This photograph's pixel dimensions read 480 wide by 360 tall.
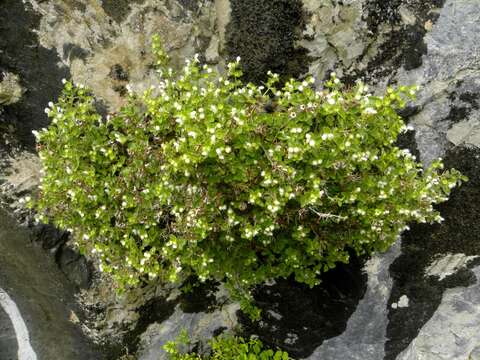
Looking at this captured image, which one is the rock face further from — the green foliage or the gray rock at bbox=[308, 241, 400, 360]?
the green foliage

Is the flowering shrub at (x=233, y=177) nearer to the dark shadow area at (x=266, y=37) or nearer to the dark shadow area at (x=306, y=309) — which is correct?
the dark shadow area at (x=306, y=309)

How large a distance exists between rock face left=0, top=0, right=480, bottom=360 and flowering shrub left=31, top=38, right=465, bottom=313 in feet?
4.02

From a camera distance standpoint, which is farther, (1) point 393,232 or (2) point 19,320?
(2) point 19,320

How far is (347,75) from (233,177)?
9.96ft

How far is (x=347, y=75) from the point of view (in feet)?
22.1

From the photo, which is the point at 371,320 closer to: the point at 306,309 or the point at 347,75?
the point at 306,309

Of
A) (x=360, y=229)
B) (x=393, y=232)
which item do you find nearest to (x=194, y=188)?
(x=360, y=229)

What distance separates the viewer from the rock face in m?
6.41

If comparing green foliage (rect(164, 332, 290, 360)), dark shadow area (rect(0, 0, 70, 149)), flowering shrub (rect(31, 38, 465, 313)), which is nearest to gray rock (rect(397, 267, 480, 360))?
flowering shrub (rect(31, 38, 465, 313))

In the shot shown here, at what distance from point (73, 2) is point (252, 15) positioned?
275cm

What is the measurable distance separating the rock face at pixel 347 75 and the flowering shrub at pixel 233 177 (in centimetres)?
123

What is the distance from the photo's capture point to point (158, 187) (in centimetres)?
502

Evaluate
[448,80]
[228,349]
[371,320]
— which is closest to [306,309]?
[371,320]

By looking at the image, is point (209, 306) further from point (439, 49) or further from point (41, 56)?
point (439, 49)
